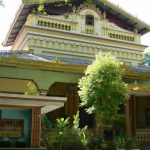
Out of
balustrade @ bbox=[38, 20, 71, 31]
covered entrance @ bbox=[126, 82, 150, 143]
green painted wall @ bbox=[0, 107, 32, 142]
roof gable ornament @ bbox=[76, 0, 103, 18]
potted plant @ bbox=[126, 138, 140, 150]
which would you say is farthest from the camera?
roof gable ornament @ bbox=[76, 0, 103, 18]

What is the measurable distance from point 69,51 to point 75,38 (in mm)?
971

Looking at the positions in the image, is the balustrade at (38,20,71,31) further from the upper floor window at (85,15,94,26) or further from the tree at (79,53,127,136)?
the tree at (79,53,127,136)

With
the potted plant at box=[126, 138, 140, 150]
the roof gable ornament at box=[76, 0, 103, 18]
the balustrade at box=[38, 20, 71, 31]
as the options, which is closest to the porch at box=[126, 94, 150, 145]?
the potted plant at box=[126, 138, 140, 150]

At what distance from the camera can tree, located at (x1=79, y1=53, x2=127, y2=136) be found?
16.3 metres

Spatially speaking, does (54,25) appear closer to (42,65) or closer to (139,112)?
(42,65)

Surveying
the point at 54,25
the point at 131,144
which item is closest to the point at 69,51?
the point at 54,25

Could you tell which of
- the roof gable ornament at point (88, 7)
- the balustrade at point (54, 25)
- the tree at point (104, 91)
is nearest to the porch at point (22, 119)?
the tree at point (104, 91)

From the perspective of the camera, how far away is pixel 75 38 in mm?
23297

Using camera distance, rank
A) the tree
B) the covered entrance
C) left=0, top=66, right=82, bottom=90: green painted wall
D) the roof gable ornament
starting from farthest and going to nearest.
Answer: the roof gable ornament → the covered entrance → left=0, top=66, right=82, bottom=90: green painted wall → the tree

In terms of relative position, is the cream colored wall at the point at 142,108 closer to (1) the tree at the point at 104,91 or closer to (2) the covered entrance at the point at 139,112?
(2) the covered entrance at the point at 139,112

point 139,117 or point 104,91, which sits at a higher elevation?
point 104,91

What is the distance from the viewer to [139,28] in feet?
87.0

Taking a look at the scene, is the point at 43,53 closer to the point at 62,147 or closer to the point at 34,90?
the point at 34,90

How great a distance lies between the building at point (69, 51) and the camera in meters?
18.6
